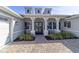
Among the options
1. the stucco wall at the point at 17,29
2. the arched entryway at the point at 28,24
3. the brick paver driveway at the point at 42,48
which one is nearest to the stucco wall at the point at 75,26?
the brick paver driveway at the point at 42,48

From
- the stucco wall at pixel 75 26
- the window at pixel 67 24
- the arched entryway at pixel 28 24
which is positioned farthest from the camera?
the arched entryway at pixel 28 24

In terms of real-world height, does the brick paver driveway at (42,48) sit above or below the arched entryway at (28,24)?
below

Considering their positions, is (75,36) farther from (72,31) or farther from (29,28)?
(29,28)

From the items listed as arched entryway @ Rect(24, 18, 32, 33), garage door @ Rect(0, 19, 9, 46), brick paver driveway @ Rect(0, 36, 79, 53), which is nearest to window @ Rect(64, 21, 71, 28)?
arched entryway @ Rect(24, 18, 32, 33)

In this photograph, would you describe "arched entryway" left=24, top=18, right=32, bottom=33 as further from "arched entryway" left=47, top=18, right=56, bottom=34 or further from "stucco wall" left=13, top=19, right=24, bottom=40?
"stucco wall" left=13, top=19, right=24, bottom=40

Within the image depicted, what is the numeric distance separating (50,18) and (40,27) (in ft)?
8.00

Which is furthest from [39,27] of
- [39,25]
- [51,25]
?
[51,25]

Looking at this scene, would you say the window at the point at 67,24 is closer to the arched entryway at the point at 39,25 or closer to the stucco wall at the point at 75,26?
the stucco wall at the point at 75,26

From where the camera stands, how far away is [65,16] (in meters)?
21.6

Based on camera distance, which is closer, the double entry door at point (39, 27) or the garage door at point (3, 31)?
the garage door at point (3, 31)

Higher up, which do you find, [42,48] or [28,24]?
[28,24]

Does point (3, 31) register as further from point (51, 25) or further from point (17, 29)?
point (51, 25)

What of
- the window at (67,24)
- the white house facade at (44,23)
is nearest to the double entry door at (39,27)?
the white house facade at (44,23)

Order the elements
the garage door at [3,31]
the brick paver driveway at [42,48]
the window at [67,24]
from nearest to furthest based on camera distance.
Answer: the brick paver driveway at [42,48]
the garage door at [3,31]
the window at [67,24]
